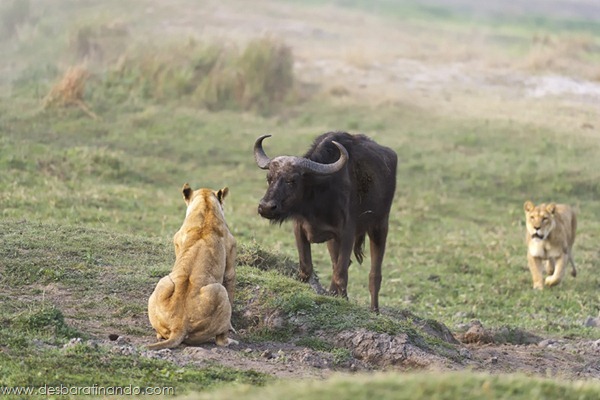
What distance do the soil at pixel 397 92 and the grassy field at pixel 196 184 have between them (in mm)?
552

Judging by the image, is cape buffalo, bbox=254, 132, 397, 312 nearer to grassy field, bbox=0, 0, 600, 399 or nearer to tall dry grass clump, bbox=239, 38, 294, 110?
grassy field, bbox=0, 0, 600, 399

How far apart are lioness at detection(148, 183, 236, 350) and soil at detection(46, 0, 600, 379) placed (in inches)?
5.6

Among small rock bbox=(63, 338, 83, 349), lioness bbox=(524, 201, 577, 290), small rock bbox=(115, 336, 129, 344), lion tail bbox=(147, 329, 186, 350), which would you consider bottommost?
lioness bbox=(524, 201, 577, 290)

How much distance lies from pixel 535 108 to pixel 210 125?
7.49 metres

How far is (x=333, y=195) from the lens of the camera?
11055 mm

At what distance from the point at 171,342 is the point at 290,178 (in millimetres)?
2716

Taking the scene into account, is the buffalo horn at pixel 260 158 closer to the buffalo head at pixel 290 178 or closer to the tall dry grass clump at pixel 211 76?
the buffalo head at pixel 290 178

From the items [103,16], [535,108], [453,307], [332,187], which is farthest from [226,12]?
[332,187]

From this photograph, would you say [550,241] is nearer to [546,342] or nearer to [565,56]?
[546,342]

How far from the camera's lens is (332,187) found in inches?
436

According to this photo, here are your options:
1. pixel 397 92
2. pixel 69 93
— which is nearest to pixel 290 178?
pixel 69 93

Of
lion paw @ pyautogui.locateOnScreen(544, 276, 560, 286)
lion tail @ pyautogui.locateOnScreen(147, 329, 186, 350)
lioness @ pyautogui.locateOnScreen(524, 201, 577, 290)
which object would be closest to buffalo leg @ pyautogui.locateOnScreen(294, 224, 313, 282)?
lion tail @ pyautogui.locateOnScreen(147, 329, 186, 350)

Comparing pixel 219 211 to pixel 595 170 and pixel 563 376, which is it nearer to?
pixel 563 376

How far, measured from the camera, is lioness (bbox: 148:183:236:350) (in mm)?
8711
